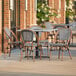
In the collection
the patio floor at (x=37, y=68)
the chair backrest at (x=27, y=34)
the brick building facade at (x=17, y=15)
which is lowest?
the patio floor at (x=37, y=68)

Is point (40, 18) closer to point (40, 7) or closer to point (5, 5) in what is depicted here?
point (40, 7)

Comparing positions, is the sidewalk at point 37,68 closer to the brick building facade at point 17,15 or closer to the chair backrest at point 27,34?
the chair backrest at point 27,34

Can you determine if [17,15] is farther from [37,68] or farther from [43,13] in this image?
[37,68]

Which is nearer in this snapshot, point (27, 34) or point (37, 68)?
point (37, 68)

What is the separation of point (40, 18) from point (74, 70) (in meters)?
12.3

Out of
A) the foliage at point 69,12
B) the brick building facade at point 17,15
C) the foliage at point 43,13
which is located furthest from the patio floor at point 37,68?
the foliage at point 69,12

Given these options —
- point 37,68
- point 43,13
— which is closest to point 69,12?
point 43,13

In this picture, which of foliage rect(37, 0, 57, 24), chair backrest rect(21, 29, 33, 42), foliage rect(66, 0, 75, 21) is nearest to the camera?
chair backrest rect(21, 29, 33, 42)

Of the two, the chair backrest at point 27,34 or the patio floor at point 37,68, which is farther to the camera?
the chair backrest at point 27,34

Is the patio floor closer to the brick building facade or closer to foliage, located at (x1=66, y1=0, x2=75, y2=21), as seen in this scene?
the brick building facade

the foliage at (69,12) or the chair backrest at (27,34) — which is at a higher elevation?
the foliage at (69,12)

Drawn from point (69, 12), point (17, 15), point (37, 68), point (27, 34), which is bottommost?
point (37, 68)

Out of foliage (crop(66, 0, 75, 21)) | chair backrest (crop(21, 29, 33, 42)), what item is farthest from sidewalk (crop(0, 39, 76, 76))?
foliage (crop(66, 0, 75, 21))

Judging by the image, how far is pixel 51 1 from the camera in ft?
83.5
